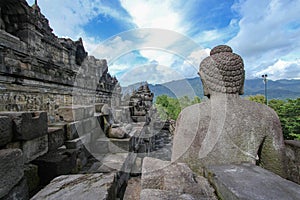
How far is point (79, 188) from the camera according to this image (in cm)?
119

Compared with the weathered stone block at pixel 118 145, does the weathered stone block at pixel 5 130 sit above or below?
above

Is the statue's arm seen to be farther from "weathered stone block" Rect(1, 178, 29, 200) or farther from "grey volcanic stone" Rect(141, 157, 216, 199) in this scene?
"weathered stone block" Rect(1, 178, 29, 200)

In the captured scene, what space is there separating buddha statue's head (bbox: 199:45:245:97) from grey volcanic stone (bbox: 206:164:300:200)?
0.77 m

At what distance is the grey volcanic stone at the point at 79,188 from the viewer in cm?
109

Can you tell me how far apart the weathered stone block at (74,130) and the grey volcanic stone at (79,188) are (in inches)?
44.7

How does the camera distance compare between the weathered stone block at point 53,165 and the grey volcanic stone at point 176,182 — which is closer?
the grey volcanic stone at point 176,182

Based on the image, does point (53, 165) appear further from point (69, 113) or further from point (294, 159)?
point (294, 159)

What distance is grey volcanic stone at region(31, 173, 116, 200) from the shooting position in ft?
3.57

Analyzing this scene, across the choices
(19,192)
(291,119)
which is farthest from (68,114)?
(291,119)

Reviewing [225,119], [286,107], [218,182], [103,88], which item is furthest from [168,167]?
[286,107]

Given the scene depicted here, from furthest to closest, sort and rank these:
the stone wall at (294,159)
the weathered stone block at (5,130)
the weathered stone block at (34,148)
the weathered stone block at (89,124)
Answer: the weathered stone block at (89,124) < the stone wall at (294,159) < the weathered stone block at (34,148) < the weathered stone block at (5,130)

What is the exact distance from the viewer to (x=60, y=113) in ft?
8.22

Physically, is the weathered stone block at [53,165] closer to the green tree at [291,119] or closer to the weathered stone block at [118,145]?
the weathered stone block at [118,145]

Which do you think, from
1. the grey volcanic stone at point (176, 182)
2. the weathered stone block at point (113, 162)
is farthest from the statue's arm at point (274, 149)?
the weathered stone block at point (113, 162)
